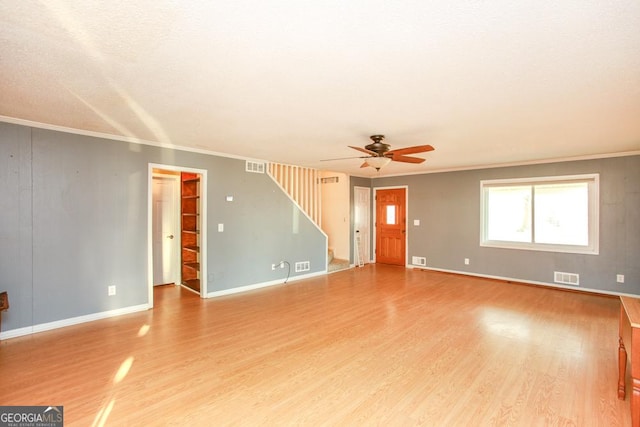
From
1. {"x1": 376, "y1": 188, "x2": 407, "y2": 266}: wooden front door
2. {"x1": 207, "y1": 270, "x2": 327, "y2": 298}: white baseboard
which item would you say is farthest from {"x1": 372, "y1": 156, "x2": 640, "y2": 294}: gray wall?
{"x1": 207, "y1": 270, "x2": 327, "y2": 298}: white baseboard

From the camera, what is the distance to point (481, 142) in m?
4.38

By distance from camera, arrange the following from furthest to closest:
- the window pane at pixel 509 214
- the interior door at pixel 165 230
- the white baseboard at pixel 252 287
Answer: the window pane at pixel 509 214 < the interior door at pixel 165 230 < the white baseboard at pixel 252 287

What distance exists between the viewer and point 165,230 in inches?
232

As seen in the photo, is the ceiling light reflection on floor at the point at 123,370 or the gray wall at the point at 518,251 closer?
the ceiling light reflection on floor at the point at 123,370

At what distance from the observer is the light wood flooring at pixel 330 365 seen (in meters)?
2.18

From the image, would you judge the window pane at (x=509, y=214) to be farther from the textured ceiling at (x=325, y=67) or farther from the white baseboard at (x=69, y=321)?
the white baseboard at (x=69, y=321)

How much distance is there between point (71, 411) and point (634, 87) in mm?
4999

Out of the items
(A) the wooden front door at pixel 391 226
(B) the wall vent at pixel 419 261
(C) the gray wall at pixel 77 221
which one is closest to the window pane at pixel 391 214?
(A) the wooden front door at pixel 391 226

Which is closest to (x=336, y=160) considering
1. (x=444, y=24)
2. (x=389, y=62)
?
(x=389, y=62)

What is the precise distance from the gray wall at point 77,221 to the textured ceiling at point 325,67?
405 mm

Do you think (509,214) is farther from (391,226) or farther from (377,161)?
(377,161)

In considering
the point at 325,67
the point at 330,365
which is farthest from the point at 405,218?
the point at 325,67

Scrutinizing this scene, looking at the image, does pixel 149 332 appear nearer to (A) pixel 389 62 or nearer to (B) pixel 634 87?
(A) pixel 389 62

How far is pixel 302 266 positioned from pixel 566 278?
16.5 ft
